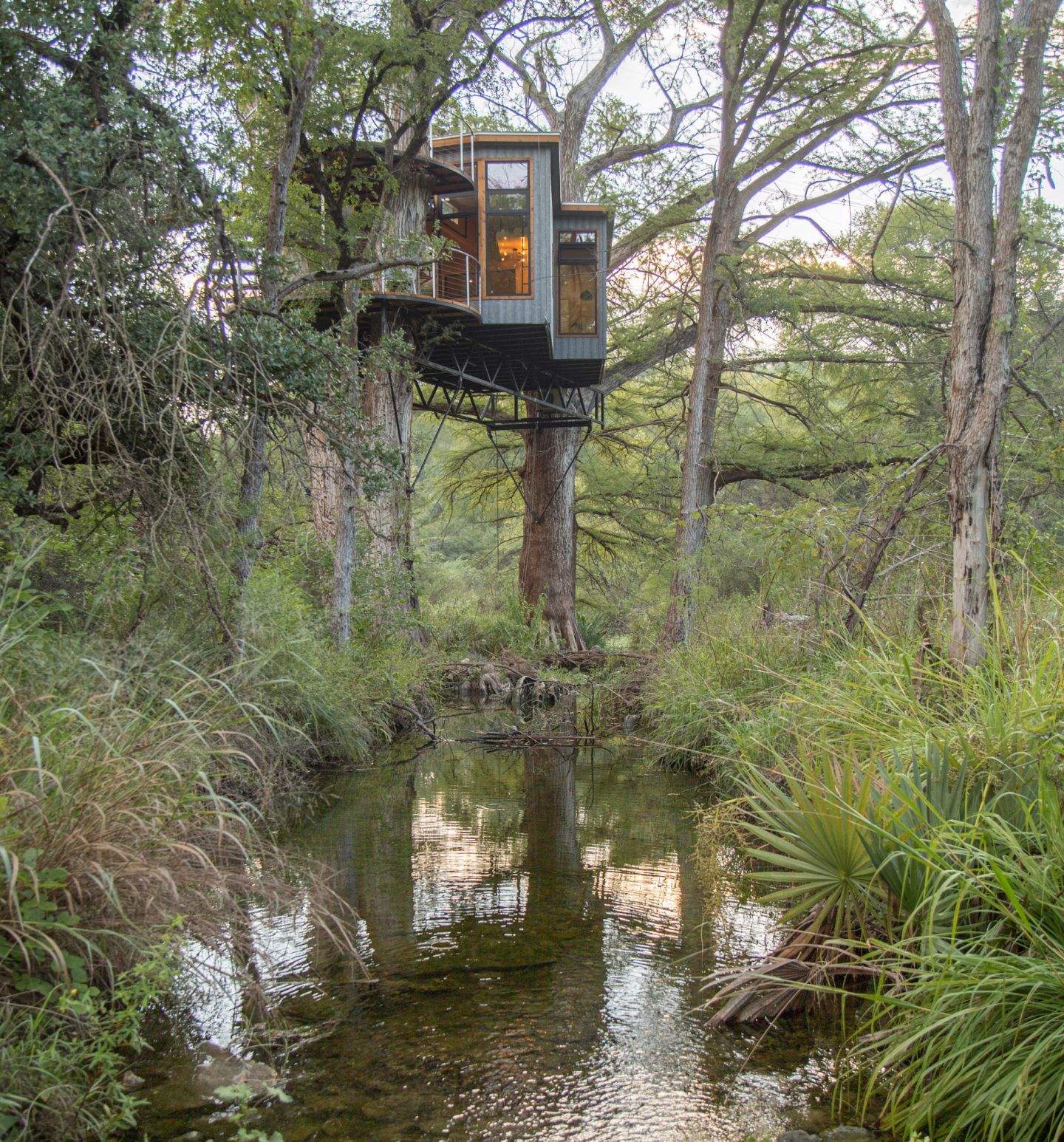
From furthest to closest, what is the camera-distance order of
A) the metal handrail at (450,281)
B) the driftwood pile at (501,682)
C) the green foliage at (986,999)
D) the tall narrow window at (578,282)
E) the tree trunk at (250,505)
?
the tall narrow window at (578,282)
the driftwood pile at (501,682)
the metal handrail at (450,281)
the tree trunk at (250,505)
the green foliage at (986,999)

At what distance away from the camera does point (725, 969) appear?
15.7 ft

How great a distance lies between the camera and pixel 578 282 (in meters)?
18.7

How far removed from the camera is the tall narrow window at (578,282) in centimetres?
1852

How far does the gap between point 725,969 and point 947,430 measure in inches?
181

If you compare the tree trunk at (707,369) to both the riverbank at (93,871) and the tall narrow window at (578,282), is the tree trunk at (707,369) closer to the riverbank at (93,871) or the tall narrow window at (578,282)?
the tall narrow window at (578,282)

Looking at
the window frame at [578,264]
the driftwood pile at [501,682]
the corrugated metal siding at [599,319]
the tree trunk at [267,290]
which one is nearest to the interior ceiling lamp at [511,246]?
the window frame at [578,264]

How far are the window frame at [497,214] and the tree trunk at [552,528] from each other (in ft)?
16.8

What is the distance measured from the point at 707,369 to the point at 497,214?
4622 millimetres

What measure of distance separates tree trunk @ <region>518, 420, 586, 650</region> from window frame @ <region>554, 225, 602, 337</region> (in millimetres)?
3177

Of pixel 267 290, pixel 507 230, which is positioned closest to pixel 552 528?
pixel 507 230

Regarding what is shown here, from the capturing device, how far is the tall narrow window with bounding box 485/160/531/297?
1641 cm

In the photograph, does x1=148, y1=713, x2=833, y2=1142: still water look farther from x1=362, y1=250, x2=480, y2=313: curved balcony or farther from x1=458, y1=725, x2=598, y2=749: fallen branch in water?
x1=362, y1=250, x2=480, y2=313: curved balcony

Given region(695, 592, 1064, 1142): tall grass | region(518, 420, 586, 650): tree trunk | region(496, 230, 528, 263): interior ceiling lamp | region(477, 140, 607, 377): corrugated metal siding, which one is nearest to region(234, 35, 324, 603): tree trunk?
region(695, 592, 1064, 1142): tall grass

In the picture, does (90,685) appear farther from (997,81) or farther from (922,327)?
(922,327)
